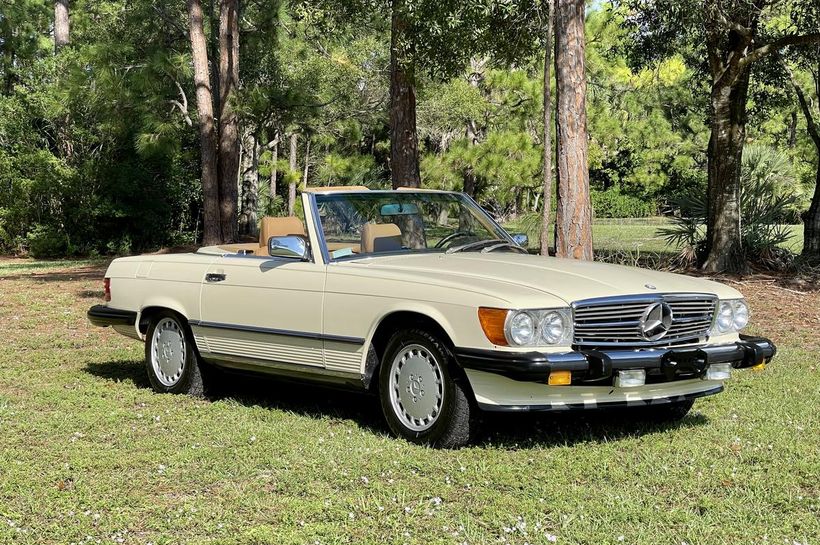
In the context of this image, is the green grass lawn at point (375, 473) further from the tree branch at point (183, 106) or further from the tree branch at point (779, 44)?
the tree branch at point (183, 106)

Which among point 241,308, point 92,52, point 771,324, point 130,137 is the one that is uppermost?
point 92,52

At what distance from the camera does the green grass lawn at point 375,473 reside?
4.32m

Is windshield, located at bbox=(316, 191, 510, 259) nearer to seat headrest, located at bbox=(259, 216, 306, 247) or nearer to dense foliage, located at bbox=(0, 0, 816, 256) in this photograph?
seat headrest, located at bbox=(259, 216, 306, 247)

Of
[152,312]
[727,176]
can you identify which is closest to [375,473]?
[152,312]

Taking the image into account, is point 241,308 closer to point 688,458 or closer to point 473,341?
point 473,341

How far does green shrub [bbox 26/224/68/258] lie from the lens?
25359 millimetres

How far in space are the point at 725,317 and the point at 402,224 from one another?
2.17 meters

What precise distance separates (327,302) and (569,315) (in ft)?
5.25

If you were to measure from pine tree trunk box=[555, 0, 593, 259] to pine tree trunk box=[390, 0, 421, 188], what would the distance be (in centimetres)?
415

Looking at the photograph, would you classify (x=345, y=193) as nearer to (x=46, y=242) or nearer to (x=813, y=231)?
(x=813, y=231)

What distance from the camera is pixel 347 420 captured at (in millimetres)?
6496

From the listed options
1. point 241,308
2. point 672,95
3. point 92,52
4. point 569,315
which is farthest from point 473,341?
point 672,95

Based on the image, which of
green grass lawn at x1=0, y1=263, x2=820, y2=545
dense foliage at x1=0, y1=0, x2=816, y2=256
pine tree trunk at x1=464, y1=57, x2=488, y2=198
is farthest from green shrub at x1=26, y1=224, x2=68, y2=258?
green grass lawn at x1=0, y1=263, x2=820, y2=545

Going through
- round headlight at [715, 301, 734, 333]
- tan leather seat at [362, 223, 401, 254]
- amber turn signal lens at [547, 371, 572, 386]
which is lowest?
amber turn signal lens at [547, 371, 572, 386]
